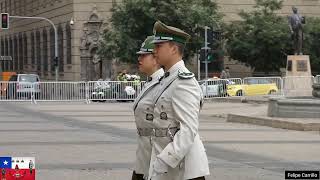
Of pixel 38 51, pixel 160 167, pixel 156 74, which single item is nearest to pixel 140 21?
pixel 38 51

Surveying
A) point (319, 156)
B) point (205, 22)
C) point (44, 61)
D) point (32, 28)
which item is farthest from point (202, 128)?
point (32, 28)

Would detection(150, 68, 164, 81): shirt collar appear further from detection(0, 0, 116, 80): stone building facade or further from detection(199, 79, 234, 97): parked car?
detection(0, 0, 116, 80): stone building facade

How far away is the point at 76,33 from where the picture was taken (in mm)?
48719

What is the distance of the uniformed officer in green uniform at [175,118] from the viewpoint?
464cm

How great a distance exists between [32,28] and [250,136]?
4750 centimetres

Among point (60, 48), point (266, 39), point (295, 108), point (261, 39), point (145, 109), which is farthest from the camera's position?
point (60, 48)

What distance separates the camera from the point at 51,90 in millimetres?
35438

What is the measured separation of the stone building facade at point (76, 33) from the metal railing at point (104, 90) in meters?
12.0

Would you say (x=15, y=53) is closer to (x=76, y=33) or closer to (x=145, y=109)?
(x=76, y=33)

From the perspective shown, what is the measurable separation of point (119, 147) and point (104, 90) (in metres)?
21.0

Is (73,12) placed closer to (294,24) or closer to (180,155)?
(294,24)

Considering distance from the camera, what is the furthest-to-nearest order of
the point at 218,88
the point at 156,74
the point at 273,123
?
the point at 218,88, the point at 273,123, the point at 156,74

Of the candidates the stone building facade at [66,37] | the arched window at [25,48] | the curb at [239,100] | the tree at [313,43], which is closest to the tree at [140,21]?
the stone building facade at [66,37]

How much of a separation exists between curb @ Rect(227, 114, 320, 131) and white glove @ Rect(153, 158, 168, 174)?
13.6m
